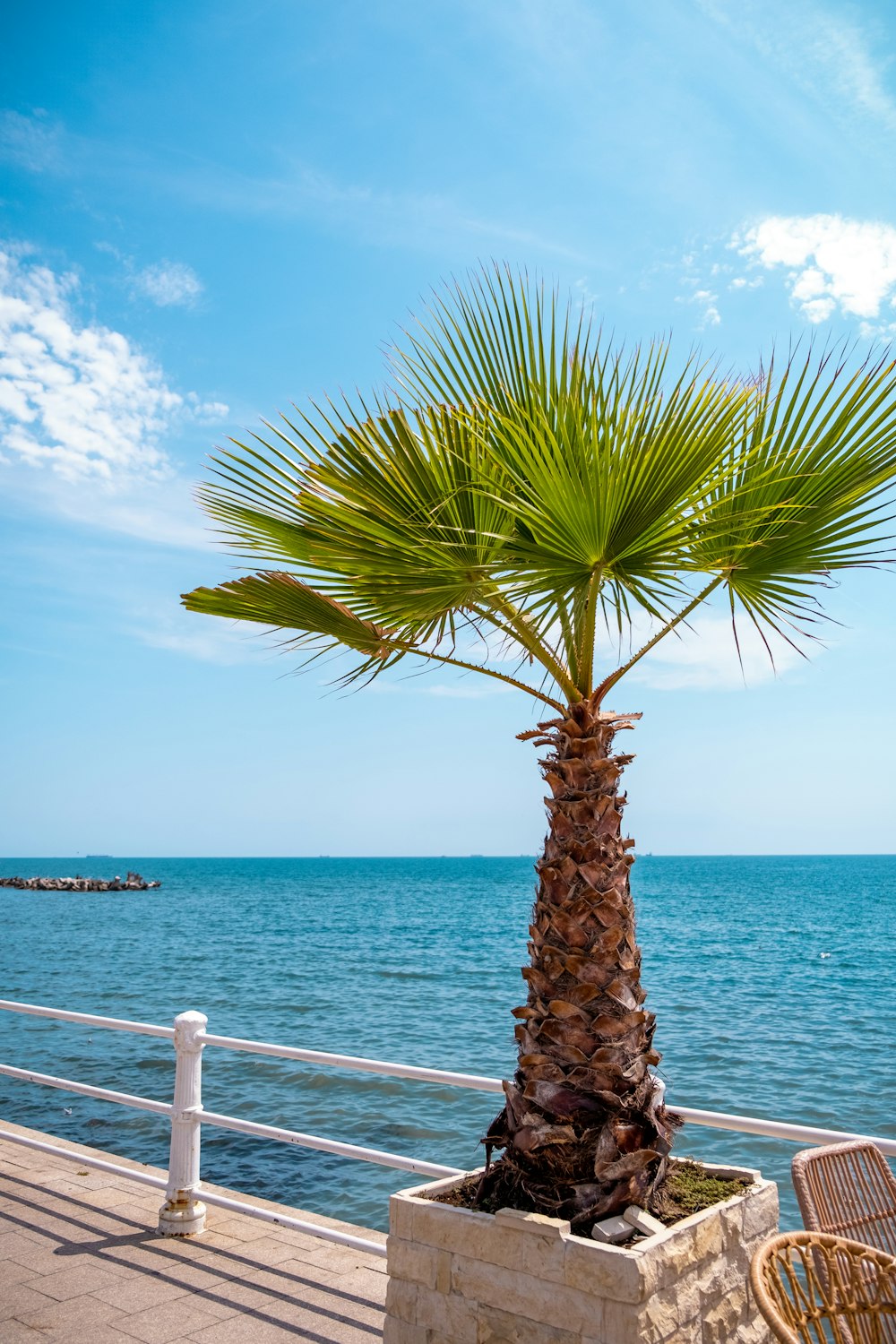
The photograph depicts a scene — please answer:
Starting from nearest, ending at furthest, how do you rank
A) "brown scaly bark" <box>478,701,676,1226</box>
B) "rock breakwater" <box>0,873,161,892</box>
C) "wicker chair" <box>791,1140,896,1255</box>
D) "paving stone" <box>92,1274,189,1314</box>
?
1. "wicker chair" <box>791,1140,896,1255</box>
2. "brown scaly bark" <box>478,701,676,1226</box>
3. "paving stone" <box>92,1274,189,1314</box>
4. "rock breakwater" <box>0,873,161,892</box>

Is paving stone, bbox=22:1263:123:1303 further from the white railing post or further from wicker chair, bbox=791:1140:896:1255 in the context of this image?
wicker chair, bbox=791:1140:896:1255

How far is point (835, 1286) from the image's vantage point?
260 centimetres

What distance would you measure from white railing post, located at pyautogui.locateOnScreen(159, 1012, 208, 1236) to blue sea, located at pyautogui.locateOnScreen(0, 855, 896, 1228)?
18.6 feet

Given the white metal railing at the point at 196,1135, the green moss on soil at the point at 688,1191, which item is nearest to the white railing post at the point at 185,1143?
the white metal railing at the point at 196,1135

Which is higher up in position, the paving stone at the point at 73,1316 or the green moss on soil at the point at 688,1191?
the green moss on soil at the point at 688,1191

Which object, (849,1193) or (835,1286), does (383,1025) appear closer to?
(849,1193)

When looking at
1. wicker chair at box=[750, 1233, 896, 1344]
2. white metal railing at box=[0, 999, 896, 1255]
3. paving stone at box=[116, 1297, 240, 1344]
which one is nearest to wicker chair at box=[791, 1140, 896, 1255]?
wicker chair at box=[750, 1233, 896, 1344]

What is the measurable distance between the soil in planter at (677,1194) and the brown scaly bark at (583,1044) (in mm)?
55

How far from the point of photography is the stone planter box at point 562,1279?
9.80 ft

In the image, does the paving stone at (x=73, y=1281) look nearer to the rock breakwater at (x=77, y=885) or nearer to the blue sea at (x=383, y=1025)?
the blue sea at (x=383, y=1025)

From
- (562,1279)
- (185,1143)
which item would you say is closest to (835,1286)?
(562,1279)

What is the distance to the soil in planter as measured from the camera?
3354 mm

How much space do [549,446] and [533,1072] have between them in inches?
87.1

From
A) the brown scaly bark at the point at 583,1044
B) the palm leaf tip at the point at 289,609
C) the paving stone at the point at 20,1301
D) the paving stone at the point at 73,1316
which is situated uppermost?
the palm leaf tip at the point at 289,609
